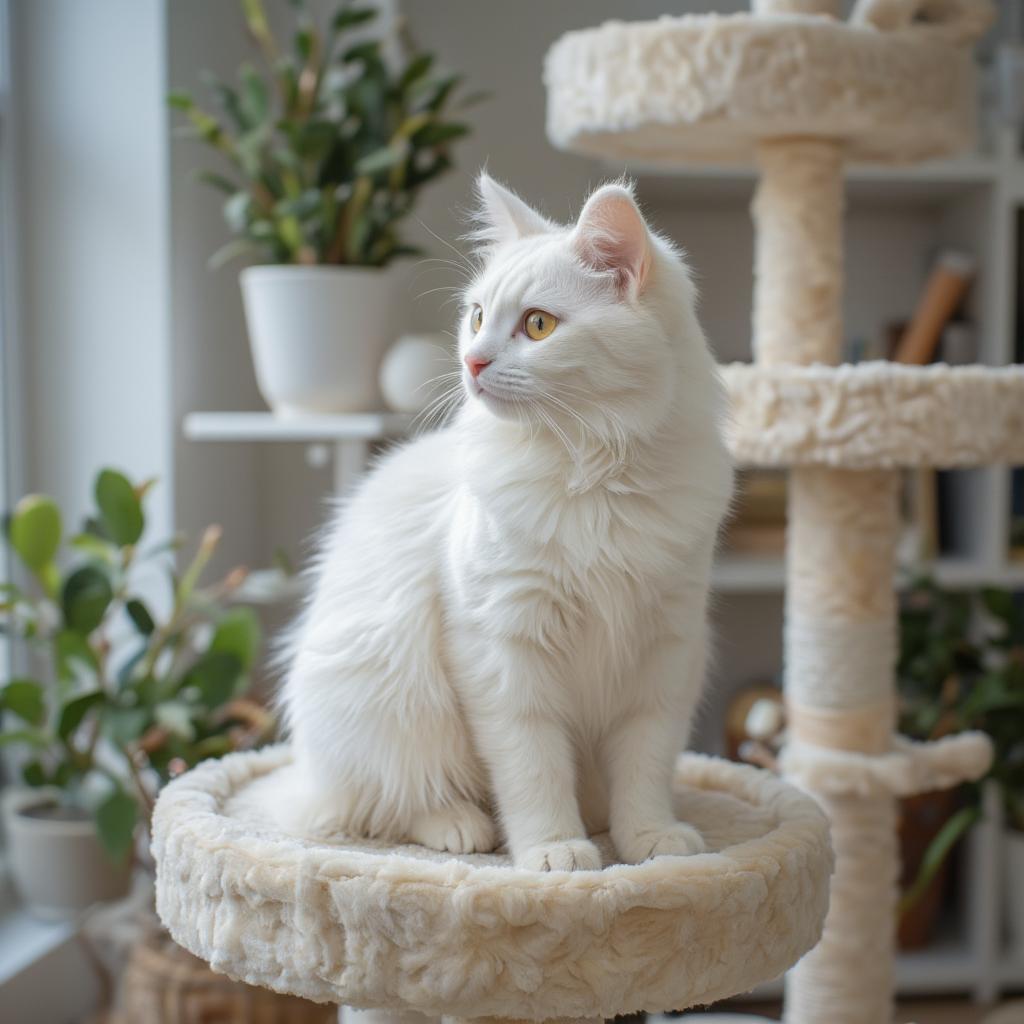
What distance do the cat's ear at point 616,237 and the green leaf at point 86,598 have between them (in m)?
0.94

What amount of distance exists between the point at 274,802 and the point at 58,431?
108 cm

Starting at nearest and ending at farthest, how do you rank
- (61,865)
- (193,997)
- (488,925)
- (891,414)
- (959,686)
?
(488,925), (891,414), (193,997), (61,865), (959,686)

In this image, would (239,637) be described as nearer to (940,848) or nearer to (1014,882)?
(940,848)

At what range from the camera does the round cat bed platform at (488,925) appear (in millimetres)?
750

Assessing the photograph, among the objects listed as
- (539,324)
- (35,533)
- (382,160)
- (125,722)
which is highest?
(382,160)

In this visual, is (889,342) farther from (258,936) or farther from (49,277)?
(258,936)

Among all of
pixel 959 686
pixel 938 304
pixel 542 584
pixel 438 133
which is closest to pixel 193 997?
pixel 542 584

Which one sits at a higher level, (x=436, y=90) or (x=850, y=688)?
(x=436, y=90)

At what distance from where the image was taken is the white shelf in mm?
1718

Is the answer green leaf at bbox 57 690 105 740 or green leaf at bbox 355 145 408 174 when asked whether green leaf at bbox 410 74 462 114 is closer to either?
green leaf at bbox 355 145 408 174

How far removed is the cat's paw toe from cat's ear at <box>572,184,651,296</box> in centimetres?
41

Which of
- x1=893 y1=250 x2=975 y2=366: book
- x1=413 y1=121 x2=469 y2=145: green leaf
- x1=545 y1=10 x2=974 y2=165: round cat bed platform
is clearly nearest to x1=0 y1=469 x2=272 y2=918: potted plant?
x1=413 y1=121 x2=469 y2=145: green leaf

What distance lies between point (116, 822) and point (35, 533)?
379 millimetres

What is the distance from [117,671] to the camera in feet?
5.14
